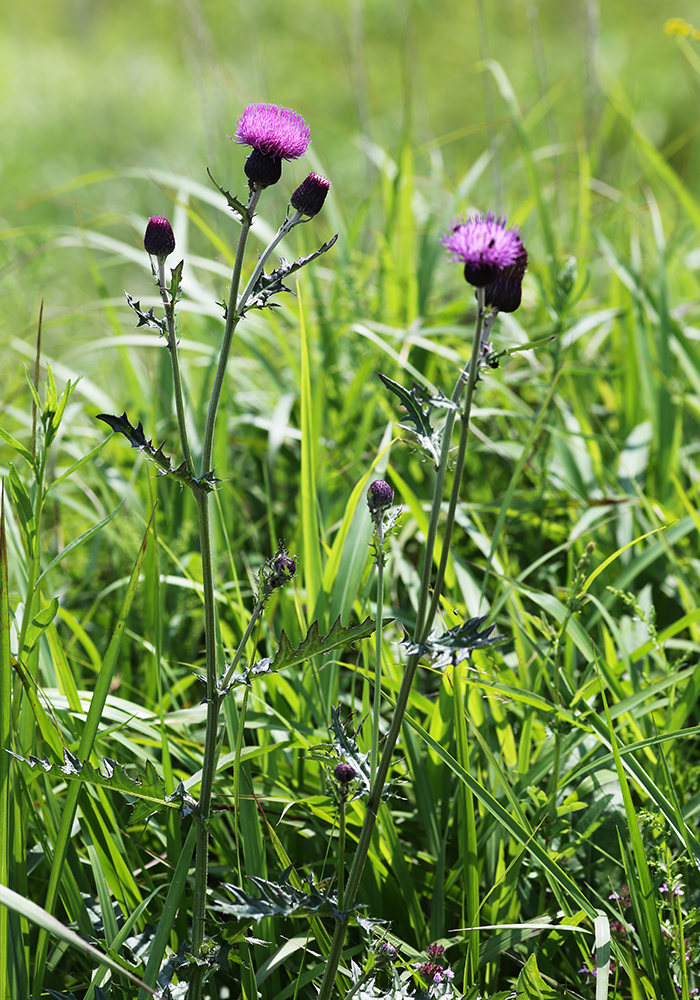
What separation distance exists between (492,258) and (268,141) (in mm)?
293

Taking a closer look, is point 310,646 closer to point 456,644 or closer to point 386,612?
point 456,644

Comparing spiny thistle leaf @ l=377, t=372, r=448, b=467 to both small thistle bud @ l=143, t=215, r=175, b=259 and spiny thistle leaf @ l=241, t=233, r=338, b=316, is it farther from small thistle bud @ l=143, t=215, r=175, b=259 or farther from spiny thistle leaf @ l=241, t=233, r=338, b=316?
small thistle bud @ l=143, t=215, r=175, b=259

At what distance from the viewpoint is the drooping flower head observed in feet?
3.03

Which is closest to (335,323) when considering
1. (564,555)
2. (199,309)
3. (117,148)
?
(199,309)

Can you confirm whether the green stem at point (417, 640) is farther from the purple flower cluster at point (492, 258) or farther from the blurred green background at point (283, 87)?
the blurred green background at point (283, 87)

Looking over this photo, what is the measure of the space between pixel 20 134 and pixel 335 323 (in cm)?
649

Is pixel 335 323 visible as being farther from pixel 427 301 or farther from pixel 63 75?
pixel 63 75

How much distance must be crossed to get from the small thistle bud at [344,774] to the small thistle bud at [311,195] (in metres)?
0.64

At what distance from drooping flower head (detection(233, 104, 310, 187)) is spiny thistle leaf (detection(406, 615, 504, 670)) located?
0.55 m

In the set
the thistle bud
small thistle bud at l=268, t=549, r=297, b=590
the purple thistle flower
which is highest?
the thistle bud

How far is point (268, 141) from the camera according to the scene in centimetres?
93

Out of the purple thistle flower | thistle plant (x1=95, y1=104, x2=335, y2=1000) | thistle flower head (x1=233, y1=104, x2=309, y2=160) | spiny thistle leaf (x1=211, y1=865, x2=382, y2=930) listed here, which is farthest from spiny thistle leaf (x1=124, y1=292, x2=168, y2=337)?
spiny thistle leaf (x1=211, y1=865, x2=382, y2=930)

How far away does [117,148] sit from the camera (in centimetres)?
763

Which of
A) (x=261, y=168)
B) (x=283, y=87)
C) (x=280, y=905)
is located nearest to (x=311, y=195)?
(x=261, y=168)
